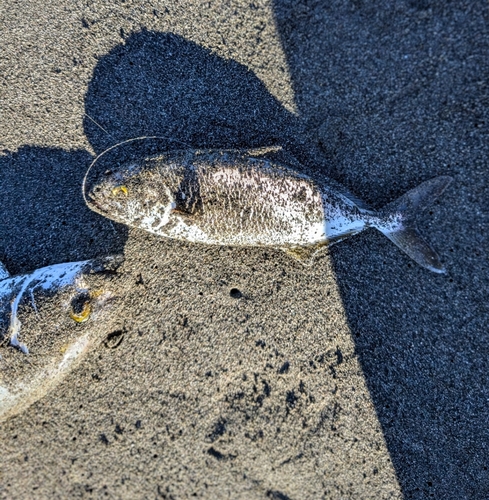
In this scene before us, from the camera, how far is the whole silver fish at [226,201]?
2.46 metres

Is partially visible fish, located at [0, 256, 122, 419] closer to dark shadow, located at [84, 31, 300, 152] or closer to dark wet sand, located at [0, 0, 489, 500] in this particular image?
dark wet sand, located at [0, 0, 489, 500]

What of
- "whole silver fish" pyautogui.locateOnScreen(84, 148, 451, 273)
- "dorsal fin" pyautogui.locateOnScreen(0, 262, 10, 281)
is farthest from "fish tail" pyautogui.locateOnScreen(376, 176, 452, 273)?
"dorsal fin" pyautogui.locateOnScreen(0, 262, 10, 281)

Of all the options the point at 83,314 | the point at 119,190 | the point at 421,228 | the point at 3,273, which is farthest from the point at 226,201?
the point at 3,273

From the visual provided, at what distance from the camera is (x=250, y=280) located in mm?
2771

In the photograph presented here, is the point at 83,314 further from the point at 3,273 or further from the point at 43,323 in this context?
the point at 3,273

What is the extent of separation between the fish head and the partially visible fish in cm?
44

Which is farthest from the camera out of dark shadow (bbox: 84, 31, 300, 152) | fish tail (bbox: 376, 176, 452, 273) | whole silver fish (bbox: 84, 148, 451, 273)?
dark shadow (bbox: 84, 31, 300, 152)

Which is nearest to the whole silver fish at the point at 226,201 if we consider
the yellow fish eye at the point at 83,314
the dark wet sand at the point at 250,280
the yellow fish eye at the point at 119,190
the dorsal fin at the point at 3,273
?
the yellow fish eye at the point at 119,190

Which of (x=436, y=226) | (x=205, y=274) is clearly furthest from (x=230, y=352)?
(x=436, y=226)

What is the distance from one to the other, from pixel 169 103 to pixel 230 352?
6.67ft

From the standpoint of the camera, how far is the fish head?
8.07 feet

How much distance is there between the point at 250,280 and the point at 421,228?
141 cm

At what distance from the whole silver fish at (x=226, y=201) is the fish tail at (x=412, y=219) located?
0.09 metres

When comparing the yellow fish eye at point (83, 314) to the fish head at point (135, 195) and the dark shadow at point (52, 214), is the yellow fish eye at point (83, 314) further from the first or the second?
the fish head at point (135, 195)
